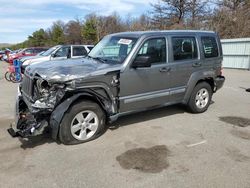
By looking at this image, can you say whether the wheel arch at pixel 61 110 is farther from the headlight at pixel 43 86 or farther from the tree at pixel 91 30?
the tree at pixel 91 30

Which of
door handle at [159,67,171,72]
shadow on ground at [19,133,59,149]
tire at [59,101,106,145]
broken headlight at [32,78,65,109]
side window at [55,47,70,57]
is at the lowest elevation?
shadow on ground at [19,133,59,149]

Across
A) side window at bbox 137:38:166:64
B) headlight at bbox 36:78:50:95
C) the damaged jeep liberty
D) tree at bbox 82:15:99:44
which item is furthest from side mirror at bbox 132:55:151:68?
tree at bbox 82:15:99:44

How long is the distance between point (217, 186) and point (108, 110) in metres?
2.37

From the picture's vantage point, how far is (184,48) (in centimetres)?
586

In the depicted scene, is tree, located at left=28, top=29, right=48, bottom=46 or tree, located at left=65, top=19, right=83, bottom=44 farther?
tree, located at left=28, top=29, right=48, bottom=46

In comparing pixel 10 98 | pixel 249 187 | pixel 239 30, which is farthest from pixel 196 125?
pixel 239 30

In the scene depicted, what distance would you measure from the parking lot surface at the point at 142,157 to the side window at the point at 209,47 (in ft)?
5.51

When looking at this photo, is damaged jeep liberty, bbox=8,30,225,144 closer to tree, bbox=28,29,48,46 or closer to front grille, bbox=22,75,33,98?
front grille, bbox=22,75,33,98

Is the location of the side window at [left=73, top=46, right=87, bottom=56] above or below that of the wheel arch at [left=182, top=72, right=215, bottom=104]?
above

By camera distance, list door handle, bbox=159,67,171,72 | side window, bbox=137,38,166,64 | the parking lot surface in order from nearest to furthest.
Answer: the parking lot surface
side window, bbox=137,38,166,64
door handle, bbox=159,67,171,72

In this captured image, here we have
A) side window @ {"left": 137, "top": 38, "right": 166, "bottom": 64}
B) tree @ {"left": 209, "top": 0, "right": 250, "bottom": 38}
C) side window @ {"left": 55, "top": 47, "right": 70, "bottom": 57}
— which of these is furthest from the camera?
tree @ {"left": 209, "top": 0, "right": 250, "bottom": 38}

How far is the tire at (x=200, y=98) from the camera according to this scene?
20.4 ft

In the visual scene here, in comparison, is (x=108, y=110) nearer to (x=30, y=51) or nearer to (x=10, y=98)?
(x=10, y=98)

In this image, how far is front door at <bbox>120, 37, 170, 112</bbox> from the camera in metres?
4.94
